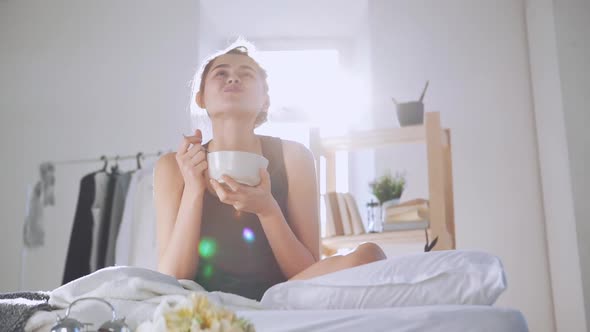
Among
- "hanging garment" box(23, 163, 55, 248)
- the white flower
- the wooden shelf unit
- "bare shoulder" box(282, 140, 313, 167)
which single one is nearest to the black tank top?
"bare shoulder" box(282, 140, 313, 167)

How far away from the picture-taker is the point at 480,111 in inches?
138

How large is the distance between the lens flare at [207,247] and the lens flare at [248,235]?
0.07 meters

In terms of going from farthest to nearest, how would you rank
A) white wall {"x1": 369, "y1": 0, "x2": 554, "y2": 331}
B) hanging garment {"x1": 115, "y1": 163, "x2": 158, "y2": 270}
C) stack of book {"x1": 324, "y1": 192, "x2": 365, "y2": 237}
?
1. white wall {"x1": 369, "y1": 0, "x2": 554, "y2": 331}
2. hanging garment {"x1": 115, "y1": 163, "x2": 158, "y2": 270}
3. stack of book {"x1": 324, "y1": 192, "x2": 365, "y2": 237}

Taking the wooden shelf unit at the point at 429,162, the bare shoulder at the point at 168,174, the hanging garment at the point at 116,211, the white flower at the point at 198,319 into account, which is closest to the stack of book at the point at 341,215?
the wooden shelf unit at the point at 429,162

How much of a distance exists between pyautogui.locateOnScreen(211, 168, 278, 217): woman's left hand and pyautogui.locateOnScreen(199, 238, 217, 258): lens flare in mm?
190

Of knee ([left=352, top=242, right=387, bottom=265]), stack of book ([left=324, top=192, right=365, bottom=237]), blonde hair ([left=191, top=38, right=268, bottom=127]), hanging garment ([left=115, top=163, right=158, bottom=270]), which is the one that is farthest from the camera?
hanging garment ([left=115, top=163, right=158, bottom=270])

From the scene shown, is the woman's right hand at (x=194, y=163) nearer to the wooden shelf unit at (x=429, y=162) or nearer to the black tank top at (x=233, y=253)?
the black tank top at (x=233, y=253)

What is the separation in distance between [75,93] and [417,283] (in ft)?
9.69

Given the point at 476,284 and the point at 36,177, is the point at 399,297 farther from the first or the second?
the point at 36,177

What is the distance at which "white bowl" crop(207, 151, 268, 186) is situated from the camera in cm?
138

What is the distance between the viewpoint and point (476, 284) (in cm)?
113

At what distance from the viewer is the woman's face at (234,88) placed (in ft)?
5.50

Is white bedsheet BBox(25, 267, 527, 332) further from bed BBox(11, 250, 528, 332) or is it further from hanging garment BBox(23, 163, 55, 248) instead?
hanging garment BBox(23, 163, 55, 248)

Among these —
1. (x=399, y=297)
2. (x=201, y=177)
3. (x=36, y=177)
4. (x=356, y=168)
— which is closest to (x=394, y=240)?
(x=356, y=168)
